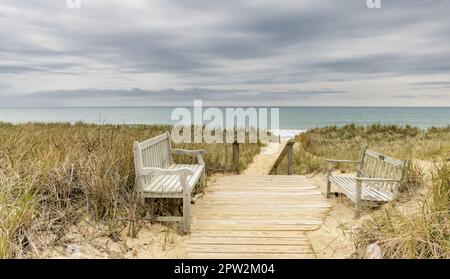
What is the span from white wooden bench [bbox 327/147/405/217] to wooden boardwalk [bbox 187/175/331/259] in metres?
0.48

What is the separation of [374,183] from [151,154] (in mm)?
3582

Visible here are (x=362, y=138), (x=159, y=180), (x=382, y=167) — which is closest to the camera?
(x=159, y=180)

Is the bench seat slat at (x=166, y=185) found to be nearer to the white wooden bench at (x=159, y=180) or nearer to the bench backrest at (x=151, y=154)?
the white wooden bench at (x=159, y=180)

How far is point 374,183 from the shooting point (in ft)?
18.8

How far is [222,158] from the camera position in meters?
8.98

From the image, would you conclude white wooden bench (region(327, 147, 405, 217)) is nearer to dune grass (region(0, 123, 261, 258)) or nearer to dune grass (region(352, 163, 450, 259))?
dune grass (region(352, 163, 450, 259))

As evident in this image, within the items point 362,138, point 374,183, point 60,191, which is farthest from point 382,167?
point 362,138

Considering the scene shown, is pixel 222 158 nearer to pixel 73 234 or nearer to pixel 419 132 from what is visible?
pixel 73 234

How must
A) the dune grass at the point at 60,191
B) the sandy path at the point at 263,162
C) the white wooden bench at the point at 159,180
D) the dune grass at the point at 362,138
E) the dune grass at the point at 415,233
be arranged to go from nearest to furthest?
the dune grass at the point at 415,233
the dune grass at the point at 60,191
the white wooden bench at the point at 159,180
the sandy path at the point at 263,162
the dune grass at the point at 362,138

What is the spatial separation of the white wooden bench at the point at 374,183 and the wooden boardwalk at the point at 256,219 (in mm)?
483

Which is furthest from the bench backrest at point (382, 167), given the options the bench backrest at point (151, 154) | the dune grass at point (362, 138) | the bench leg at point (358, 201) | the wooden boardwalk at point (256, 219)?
the dune grass at point (362, 138)

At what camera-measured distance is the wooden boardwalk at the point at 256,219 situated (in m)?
3.86

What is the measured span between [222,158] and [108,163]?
464 centimetres

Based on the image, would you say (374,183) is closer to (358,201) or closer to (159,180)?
(358,201)
